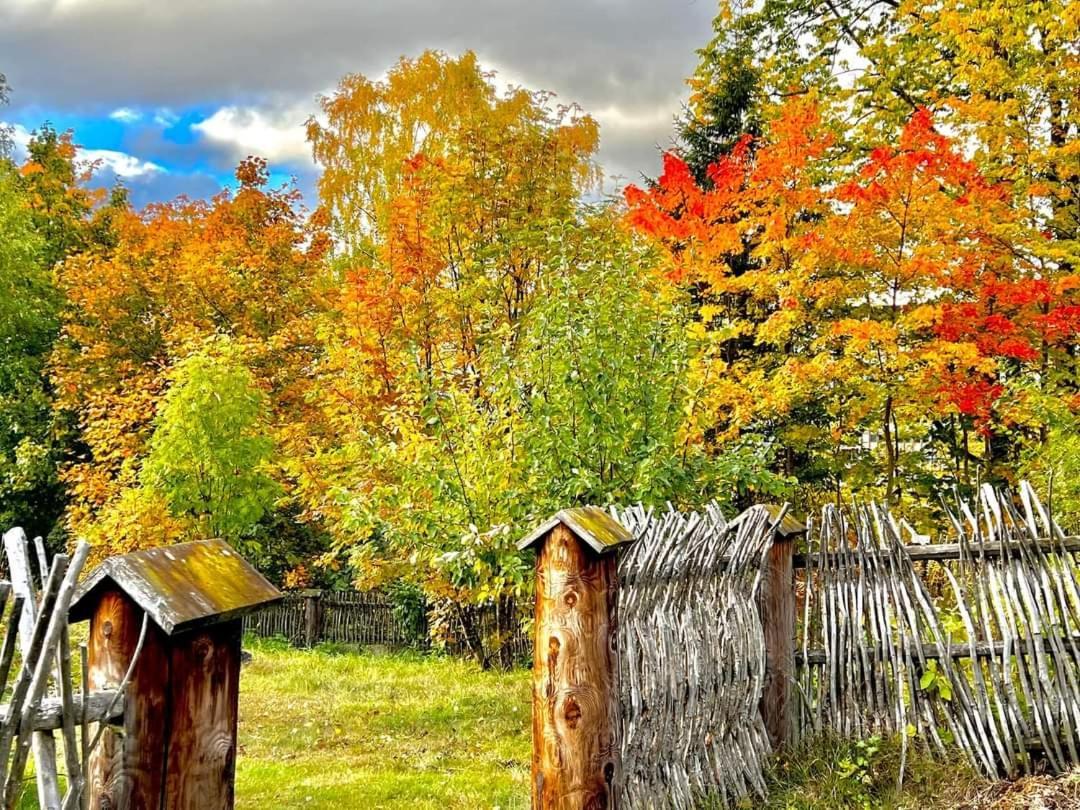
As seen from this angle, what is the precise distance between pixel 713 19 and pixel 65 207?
593 inches

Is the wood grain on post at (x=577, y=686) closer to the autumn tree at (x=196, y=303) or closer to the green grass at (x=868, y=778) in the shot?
the green grass at (x=868, y=778)

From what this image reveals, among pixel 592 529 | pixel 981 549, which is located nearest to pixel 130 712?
pixel 592 529

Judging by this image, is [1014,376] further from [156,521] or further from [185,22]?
[185,22]

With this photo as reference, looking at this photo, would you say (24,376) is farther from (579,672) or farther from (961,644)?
(961,644)

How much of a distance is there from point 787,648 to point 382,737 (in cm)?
380

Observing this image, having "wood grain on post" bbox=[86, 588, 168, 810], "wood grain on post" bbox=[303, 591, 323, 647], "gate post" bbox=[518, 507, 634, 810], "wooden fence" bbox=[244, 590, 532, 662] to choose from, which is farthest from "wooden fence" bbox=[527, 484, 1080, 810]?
"wood grain on post" bbox=[303, 591, 323, 647]

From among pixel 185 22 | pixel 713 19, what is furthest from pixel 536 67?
pixel 185 22

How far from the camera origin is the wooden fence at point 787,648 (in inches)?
133

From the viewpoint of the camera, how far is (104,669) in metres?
1.72

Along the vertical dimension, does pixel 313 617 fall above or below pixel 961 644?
below

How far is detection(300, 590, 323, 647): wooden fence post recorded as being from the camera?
560 inches

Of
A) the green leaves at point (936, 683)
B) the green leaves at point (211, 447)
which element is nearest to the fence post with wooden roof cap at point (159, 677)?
the green leaves at point (936, 683)

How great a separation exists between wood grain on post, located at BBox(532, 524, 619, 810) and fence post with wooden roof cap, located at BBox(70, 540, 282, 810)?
1.70 m

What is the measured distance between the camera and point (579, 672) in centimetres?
330
